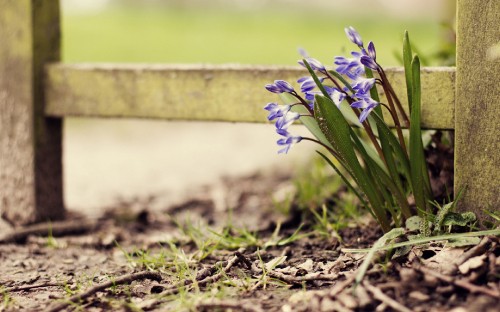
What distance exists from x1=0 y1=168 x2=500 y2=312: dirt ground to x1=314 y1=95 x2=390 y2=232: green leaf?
207 millimetres

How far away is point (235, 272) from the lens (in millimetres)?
1938

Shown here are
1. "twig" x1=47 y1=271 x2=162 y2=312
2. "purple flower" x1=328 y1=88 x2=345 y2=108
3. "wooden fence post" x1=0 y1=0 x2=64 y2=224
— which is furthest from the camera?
"wooden fence post" x1=0 y1=0 x2=64 y2=224

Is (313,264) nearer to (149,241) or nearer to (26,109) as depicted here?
(149,241)

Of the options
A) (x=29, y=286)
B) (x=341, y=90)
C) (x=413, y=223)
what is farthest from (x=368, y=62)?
(x=29, y=286)

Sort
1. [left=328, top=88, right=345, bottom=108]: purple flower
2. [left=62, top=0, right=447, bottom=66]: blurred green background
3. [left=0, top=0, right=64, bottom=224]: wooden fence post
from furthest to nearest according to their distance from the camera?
[left=62, top=0, right=447, bottom=66]: blurred green background, [left=0, top=0, right=64, bottom=224]: wooden fence post, [left=328, top=88, right=345, bottom=108]: purple flower

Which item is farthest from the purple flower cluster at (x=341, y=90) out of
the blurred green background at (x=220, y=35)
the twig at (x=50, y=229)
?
the blurred green background at (x=220, y=35)

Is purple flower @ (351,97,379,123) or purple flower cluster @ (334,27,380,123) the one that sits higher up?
purple flower cluster @ (334,27,380,123)

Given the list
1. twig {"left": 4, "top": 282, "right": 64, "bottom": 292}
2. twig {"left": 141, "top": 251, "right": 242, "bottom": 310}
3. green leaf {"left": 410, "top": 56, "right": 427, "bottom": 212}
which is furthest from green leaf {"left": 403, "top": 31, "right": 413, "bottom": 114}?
twig {"left": 4, "top": 282, "right": 64, "bottom": 292}

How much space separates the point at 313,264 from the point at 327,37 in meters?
7.65

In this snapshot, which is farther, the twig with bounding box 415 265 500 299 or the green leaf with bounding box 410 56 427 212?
the green leaf with bounding box 410 56 427 212

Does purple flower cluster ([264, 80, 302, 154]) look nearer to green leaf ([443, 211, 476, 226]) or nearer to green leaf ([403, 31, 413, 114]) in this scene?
green leaf ([403, 31, 413, 114])

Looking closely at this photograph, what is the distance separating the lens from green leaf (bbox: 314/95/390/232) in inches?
73.5

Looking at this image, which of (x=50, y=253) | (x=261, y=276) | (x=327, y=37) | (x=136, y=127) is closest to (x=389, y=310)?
(x=261, y=276)

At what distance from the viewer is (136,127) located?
625 cm
